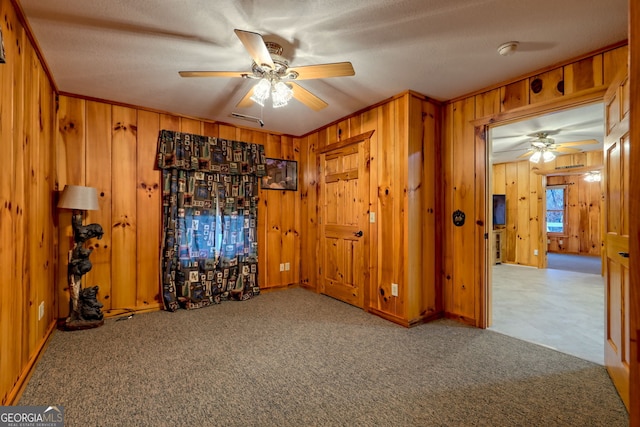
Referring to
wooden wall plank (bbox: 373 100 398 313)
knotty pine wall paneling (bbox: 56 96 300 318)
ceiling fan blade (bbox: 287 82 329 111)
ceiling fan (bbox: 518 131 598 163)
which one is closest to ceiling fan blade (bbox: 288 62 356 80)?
ceiling fan blade (bbox: 287 82 329 111)

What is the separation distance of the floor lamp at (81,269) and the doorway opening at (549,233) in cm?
402

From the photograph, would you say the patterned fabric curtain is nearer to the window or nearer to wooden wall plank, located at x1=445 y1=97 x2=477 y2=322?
wooden wall plank, located at x1=445 y1=97 x2=477 y2=322

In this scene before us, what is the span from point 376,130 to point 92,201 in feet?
10.1

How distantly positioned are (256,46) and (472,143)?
241cm

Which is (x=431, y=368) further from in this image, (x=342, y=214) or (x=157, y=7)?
(x=157, y=7)

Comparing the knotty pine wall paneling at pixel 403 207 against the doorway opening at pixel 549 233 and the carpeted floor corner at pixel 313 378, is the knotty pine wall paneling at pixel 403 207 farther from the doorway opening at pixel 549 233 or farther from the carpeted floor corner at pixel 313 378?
the doorway opening at pixel 549 233

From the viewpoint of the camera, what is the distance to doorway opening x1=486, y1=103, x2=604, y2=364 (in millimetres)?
3035

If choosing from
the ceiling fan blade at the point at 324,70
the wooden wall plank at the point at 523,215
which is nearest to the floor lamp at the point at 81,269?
the ceiling fan blade at the point at 324,70

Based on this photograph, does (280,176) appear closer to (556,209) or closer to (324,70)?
(324,70)

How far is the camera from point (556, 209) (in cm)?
906

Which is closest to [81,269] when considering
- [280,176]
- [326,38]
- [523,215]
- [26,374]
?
[26,374]

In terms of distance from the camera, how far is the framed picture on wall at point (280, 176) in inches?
173

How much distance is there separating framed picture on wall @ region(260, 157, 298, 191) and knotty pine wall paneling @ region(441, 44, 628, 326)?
2.23m

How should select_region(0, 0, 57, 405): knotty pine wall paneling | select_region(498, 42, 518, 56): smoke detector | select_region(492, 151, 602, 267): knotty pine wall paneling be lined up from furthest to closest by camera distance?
select_region(492, 151, 602, 267): knotty pine wall paneling
select_region(498, 42, 518, 56): smoke detector
select_region(0, 0, 57, 405): knotty pine wall paneling
